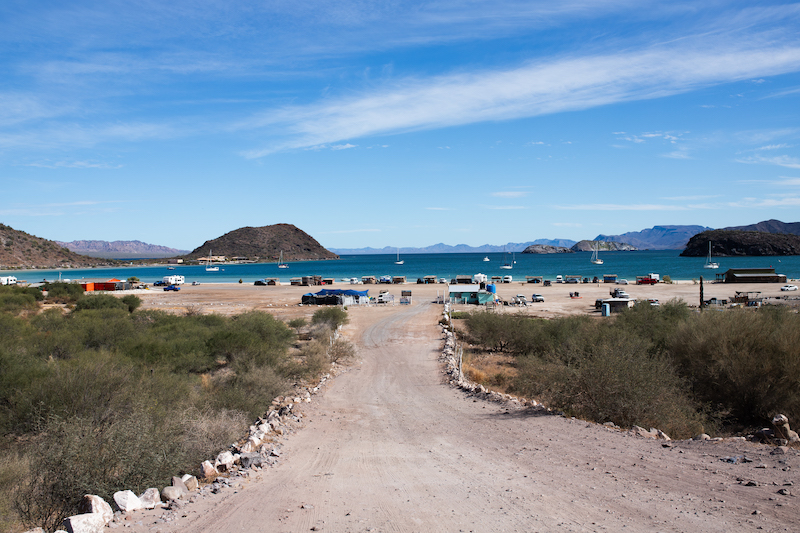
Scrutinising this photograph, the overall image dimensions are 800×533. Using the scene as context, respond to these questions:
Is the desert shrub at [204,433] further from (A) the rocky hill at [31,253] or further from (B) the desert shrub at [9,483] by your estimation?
(A) the rocky hill at [31,253]

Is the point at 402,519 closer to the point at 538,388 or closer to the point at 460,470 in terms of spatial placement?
the point at 460,470

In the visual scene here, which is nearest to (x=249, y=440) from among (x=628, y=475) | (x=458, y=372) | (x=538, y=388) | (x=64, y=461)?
(x=64, y=461)

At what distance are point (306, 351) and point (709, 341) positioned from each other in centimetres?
1639

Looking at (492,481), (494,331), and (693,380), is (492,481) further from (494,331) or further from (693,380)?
(494,331)

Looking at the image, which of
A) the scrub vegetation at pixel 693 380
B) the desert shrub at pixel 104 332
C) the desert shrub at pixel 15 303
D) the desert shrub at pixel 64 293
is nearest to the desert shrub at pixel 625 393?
the scrub vegetation at pixel 693 380

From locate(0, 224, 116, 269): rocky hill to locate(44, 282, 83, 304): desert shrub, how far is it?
116550mm

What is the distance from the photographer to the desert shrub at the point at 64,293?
1930 inches

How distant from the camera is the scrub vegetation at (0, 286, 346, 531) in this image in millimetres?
7355

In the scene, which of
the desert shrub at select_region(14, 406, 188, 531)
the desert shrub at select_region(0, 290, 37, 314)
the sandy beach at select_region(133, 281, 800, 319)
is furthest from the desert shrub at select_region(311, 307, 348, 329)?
the desert shrub at select_region(14, 406, 188, 531)

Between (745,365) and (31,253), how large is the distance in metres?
201

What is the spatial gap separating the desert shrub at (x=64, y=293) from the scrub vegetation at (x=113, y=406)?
103ft

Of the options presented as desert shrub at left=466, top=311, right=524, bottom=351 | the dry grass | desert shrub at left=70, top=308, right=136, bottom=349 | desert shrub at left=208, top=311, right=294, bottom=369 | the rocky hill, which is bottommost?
the dry grass

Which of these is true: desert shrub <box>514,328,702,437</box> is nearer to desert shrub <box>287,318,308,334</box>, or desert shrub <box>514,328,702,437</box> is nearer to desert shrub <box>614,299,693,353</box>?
desert shrub <box>614,299,693,353</box>

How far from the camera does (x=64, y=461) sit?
24.2 ft
